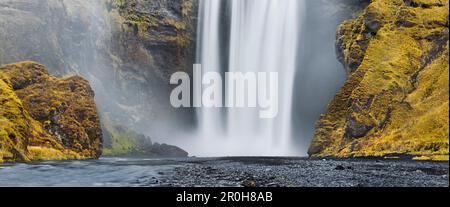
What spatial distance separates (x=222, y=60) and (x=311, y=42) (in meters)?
20.5

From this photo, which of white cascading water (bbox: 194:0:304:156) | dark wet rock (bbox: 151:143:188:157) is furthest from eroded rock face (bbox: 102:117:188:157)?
white cascading water (bbox: 194:0:304:156)

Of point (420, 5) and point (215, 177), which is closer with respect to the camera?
point (215, 177)

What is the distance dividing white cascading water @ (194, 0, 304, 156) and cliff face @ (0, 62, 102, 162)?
39.4m

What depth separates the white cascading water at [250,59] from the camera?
105m

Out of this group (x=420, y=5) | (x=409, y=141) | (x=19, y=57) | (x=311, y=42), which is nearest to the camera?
(x=409, y=141)

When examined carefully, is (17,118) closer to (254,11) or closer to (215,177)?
(215,177)

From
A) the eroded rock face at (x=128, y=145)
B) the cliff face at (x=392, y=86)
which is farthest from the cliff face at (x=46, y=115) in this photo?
the cliff face at (x=392, y=86)

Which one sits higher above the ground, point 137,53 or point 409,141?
point 137,53

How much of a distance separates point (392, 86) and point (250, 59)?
147 ft

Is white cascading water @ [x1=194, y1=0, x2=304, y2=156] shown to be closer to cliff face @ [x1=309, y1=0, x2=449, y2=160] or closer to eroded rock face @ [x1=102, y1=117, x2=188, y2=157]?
eroded rock face @ [x1=102, y1=117, x2=188, y2=157]

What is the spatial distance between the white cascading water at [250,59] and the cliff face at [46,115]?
39.4 m

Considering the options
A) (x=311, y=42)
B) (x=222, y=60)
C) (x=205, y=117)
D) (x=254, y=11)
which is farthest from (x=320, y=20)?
(x=205, y=117)

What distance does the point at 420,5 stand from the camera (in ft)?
248

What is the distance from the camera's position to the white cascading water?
105 m
